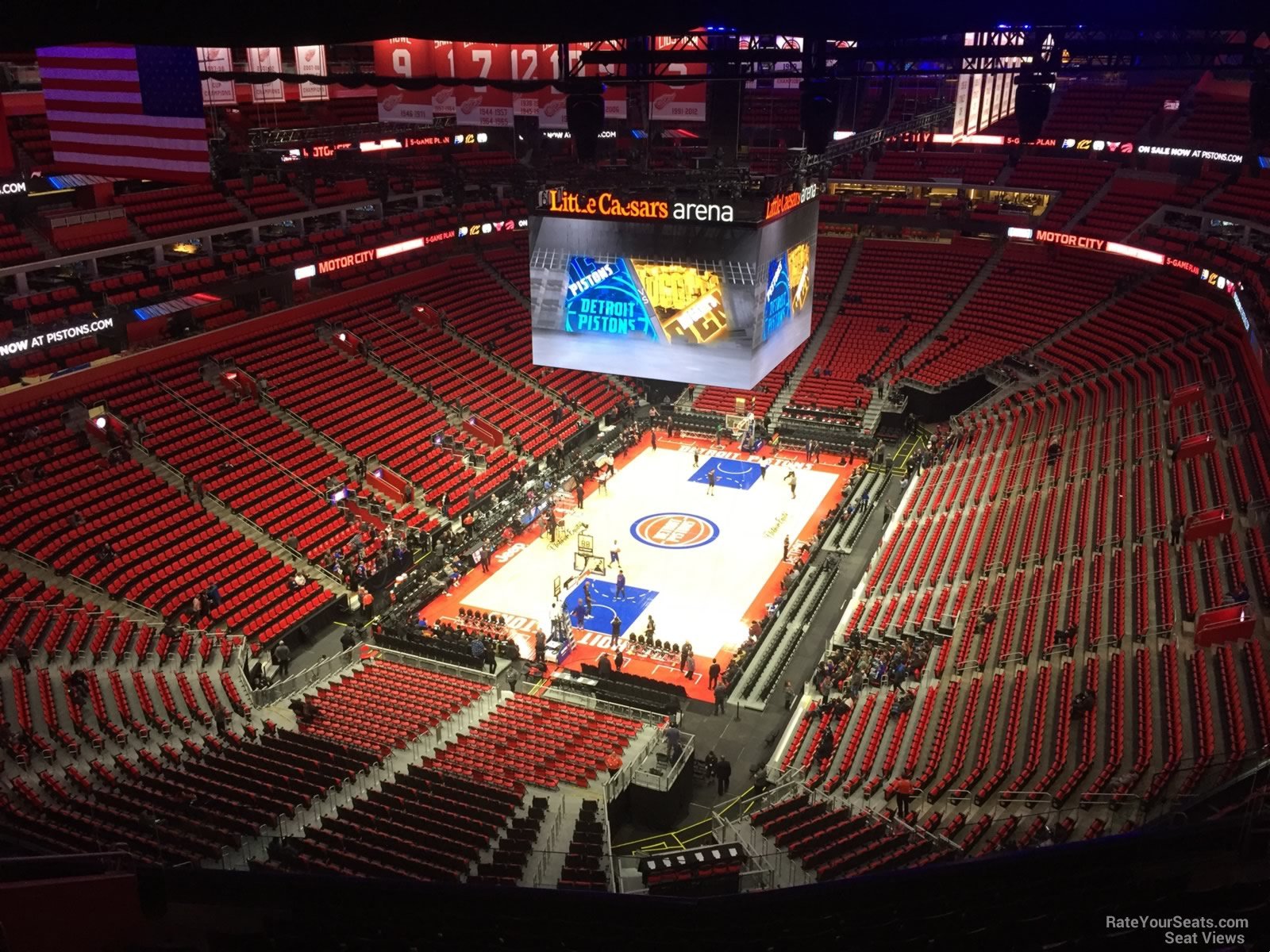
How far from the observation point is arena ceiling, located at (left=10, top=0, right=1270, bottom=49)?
23.7 ft

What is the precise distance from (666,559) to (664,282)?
27.1ft

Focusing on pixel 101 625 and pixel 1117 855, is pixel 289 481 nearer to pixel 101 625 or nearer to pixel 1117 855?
pixel 101 625

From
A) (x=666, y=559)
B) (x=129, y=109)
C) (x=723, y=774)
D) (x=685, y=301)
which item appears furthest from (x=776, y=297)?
(x=129, y=109)

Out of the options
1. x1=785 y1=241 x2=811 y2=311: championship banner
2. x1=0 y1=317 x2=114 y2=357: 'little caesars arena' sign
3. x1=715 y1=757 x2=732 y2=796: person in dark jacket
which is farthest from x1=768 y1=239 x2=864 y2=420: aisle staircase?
x1=0 y1=317 x2=114 y2=357: 'little caesars arena' sign

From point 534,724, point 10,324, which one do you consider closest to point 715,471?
point 534,724

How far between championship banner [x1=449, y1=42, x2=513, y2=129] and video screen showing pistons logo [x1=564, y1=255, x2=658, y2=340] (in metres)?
3.15

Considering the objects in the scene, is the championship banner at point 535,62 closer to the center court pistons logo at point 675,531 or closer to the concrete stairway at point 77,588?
the center court pistons logo at point 675,531

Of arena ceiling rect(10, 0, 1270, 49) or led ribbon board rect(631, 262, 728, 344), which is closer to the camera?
arena ceiling rect(10, 0, 1270, 49)

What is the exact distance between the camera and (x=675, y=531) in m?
26.7

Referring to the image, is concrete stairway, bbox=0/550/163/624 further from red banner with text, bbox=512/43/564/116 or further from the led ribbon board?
red banner with text, bbox=512/43/564/116

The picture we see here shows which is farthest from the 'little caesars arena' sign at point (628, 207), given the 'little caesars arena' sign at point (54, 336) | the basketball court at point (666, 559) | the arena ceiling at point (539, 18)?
the 'little caesars arena' sign at point (54, 336)

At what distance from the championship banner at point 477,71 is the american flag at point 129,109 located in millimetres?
6539

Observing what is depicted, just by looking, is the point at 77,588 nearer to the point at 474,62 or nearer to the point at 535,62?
the point at 474,62

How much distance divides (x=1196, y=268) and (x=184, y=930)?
99.6ft
